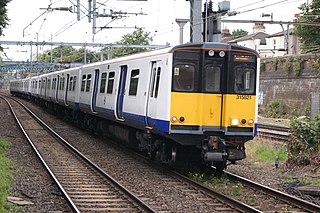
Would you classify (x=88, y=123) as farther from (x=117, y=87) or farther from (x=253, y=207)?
(x=253, y=207)

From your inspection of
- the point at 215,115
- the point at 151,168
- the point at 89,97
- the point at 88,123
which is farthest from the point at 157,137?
the point at 88,123

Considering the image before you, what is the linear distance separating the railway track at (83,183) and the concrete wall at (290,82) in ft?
77.0

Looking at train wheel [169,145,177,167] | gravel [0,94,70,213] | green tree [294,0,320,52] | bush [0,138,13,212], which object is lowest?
gravel [0,94,70,213]

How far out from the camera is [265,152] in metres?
16.5

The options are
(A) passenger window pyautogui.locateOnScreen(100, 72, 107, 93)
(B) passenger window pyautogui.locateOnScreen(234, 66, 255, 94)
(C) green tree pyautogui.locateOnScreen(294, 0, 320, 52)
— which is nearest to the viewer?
(B) passenger window pyautogui.locateOnScreen(234, 66, 255, 94)

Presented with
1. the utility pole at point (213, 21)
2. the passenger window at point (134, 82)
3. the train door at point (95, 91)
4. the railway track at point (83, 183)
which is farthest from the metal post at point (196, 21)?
the railway track at point (83, 183)

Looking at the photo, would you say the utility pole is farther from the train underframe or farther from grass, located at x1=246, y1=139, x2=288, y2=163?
the train underframe

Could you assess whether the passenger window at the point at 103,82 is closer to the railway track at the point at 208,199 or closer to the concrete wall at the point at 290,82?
the railway track at the point at 208,199

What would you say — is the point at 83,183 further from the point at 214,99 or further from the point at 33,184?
the point at 214,99

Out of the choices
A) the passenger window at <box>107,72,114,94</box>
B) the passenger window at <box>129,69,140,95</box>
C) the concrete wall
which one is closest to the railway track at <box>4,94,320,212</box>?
the passenger window at <box>129,69,140,95</box>

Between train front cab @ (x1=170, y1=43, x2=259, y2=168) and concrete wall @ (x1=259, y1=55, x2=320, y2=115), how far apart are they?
2507 centimetres

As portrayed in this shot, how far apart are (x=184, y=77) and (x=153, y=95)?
1.06 metres

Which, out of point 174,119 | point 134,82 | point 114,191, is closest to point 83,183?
point 114,191

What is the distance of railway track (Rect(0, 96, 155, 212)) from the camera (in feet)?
30.3
